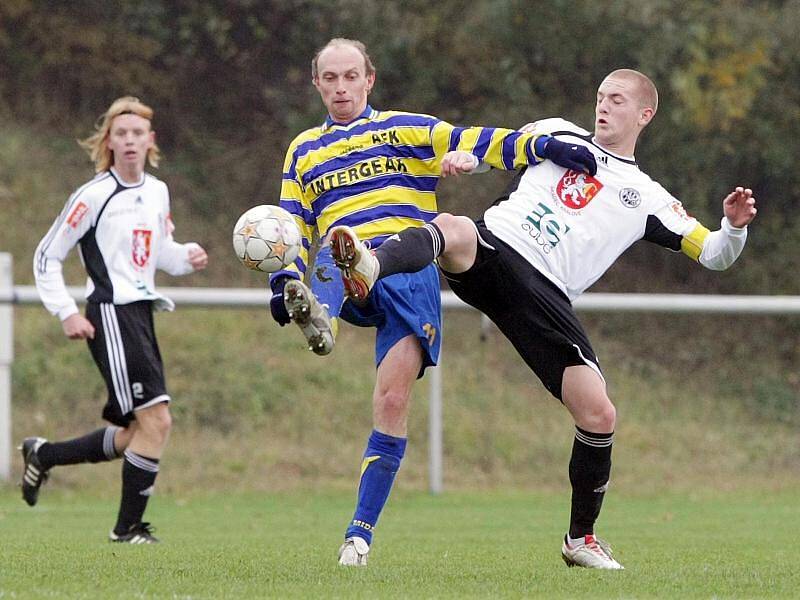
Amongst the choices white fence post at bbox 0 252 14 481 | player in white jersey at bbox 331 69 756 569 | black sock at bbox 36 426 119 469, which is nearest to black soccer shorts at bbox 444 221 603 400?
player in white jersey at bbox 331 69 756 569

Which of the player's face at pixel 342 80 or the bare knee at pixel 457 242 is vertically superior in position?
the player's face at pixel 342 80

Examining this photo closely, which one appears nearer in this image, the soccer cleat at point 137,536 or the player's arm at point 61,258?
the soccer cleat at point 137,536

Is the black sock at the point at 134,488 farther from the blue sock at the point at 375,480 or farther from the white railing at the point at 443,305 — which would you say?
the white railing at the point at 443,305

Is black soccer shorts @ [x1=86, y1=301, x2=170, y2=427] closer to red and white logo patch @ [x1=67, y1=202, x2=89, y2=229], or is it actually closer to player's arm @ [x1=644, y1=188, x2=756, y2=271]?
red and white logo patch @ [x1=67, y1=202, x2=89, y2=229]

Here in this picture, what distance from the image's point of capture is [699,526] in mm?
8852

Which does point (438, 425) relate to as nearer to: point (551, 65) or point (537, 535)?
point (537, 535)

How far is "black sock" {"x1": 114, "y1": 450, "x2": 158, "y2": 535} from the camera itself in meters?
7.54

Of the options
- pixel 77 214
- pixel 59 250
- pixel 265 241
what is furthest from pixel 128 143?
pixel 265 241

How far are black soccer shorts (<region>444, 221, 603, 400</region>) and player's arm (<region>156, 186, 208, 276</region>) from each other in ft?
8.24

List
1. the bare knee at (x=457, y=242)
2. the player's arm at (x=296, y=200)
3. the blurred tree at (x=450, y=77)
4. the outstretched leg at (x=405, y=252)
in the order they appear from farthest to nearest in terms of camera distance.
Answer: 1. the blurred tree at (x=450, y=77)
2. the player's arm at (x=296, y=200)
3. the bare knee at (x=457, y=242)
4. the outstretched leg at (x=405, y=252)

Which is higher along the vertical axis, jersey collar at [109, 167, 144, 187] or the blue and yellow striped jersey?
the blue and yellow striped jersey

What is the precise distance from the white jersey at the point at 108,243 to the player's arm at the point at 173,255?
9 cm

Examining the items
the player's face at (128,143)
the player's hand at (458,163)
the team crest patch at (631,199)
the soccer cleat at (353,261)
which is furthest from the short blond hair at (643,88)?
the player's face at (128,143)

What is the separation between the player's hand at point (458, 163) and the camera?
5734 millimetres
